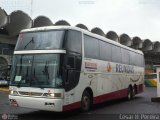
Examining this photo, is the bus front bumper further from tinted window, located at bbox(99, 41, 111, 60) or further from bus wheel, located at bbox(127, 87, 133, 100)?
bus wheel, located at bbox(127, 87, 133, 100)

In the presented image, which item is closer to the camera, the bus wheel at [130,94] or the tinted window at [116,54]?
the tinted window at [116,54]

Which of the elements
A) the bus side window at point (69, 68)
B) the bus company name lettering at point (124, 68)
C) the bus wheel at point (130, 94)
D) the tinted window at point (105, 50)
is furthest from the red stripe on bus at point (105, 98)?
the tinted window at point (105, 50)

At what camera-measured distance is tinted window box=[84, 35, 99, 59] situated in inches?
516

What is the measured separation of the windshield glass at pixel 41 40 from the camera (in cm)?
1153

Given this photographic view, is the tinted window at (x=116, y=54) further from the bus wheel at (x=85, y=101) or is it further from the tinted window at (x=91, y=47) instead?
the bus wheel at (x=85, y=101)

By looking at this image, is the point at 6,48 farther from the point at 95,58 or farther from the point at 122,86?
the point at 95,58

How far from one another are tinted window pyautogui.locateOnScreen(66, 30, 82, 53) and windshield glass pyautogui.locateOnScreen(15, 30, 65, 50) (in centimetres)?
27

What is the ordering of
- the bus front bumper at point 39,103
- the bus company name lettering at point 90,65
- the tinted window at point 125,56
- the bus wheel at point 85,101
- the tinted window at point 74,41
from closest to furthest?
1. the bus front bumper at point 39,103
2. the tinted window at point 74,41
3. the bus wheel at point 85,101
4. the bus company name lettering at point 90,65
5. the tinted window at point 125,56

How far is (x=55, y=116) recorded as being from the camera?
39.4 ft

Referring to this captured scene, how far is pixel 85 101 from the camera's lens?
1289 cm

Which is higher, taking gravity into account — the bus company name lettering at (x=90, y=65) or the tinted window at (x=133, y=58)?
the tinted window at (x=133, y=58)

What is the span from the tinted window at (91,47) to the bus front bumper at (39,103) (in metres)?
2.78

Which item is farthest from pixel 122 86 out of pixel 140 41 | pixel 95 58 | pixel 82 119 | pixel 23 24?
pixel 140 41

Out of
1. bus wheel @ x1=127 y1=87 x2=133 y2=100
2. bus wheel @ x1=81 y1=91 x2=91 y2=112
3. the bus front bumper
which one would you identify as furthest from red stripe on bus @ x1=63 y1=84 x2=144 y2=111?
bus wheel @ x1=127 y1=87 x2=133 y2=100
